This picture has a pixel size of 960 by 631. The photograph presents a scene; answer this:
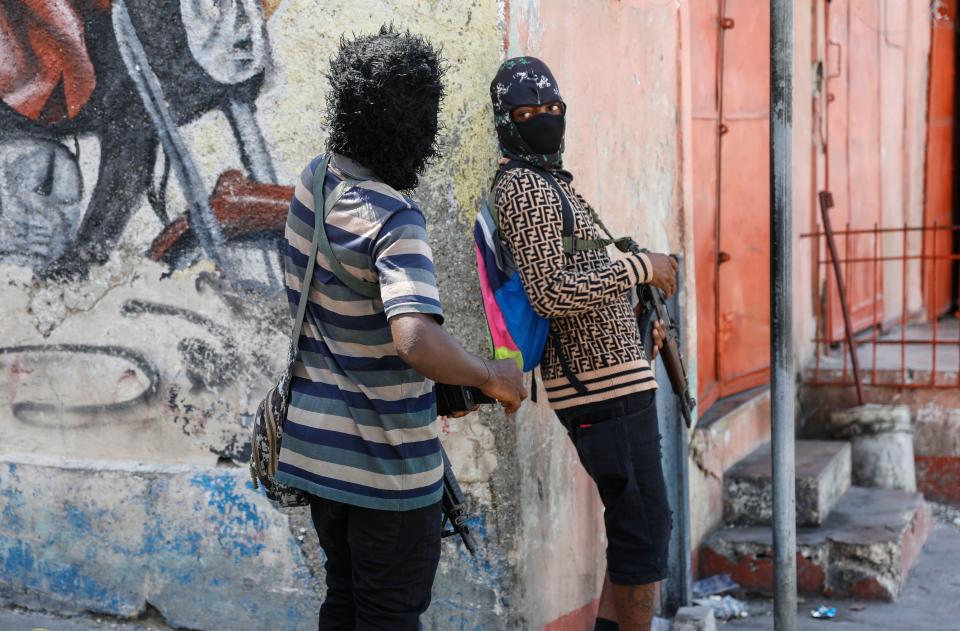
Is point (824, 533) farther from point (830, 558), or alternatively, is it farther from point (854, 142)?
point (854, 142)

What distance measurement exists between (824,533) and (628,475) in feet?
6.30

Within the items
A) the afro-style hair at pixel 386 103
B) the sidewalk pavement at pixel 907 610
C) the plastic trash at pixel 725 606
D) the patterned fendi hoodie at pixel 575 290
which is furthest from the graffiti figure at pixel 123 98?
the sidewalk pavement at pixel 907 610

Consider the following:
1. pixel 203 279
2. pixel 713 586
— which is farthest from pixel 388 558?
pixel 713 586

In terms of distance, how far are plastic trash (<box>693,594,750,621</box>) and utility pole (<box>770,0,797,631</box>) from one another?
1.09 m

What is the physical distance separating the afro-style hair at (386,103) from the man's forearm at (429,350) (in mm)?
353

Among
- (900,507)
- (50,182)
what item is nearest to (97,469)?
(50,182)

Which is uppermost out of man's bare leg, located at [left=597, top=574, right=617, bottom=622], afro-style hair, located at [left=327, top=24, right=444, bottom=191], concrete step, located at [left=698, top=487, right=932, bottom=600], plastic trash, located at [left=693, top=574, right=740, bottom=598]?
afro-style hair, located at [left=327, top=24, right=444, bottom=191]

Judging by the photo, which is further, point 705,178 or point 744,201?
point 744,201

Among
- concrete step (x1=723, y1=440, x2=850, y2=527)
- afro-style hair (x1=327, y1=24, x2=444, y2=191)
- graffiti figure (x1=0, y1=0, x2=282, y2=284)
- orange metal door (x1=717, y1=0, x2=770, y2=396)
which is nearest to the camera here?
afro-style hair (x1=327, y1=24, x2=444, y2=191)

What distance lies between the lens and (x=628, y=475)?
2996mm

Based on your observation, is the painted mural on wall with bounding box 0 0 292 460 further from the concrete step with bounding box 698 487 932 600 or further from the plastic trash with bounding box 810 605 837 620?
the plastic trash with bounding box 810 605 837 620

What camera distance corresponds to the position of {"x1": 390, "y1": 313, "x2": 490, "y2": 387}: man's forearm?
217 centimetres

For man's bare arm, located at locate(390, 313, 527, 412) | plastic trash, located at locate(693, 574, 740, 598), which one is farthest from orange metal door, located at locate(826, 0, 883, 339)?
man's bare arm, located at locate(390, 313, 527, 412)

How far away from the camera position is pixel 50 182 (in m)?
3.86
